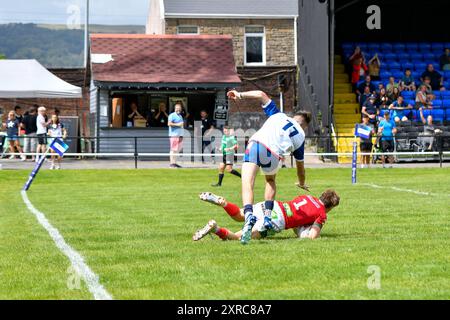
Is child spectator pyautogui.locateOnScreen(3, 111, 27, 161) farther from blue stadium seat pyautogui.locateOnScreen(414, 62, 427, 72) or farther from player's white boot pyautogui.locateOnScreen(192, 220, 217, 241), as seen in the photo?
player's white boot pyautogui.locateOnScreen(192, 220, 217, 241)

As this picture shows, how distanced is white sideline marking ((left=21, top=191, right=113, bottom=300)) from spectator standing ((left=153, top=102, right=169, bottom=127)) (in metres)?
22.3

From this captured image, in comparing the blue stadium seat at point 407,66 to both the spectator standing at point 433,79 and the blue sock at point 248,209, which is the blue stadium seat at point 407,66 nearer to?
the spectator standing at point 433,79

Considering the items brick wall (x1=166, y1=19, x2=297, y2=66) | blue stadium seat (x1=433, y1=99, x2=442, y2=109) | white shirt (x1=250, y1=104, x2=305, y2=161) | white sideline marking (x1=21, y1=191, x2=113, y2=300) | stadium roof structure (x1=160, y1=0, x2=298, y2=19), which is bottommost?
white sideline marking (x1=21, y1=191, x2=113, y2=300)

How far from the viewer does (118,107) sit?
38.6 meters

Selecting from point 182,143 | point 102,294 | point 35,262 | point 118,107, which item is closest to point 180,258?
point 35,262

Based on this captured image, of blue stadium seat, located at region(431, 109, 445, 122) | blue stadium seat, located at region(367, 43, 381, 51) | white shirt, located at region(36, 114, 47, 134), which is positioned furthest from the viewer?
blue stadium seat, located at region(367, 43, 381, 51)

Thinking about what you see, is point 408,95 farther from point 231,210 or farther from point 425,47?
point 231,210

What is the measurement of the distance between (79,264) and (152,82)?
28.6 m

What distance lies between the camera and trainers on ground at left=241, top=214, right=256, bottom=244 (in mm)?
11033

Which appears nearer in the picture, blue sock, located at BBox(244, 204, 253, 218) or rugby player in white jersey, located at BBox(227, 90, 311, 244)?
blue sock, located at BBox(244, 204, 253, 218)

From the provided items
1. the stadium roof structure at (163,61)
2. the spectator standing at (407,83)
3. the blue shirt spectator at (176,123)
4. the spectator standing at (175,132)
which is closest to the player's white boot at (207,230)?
the spectator standing at (175,132)

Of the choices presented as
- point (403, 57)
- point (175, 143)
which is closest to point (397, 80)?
point (403, 57)

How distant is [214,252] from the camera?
1041 cm

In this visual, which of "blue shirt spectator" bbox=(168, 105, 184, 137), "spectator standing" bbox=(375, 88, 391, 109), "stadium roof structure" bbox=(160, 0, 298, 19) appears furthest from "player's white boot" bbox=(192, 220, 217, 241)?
"stadium roof structure" bbox=(160, 0, 298, 19)
